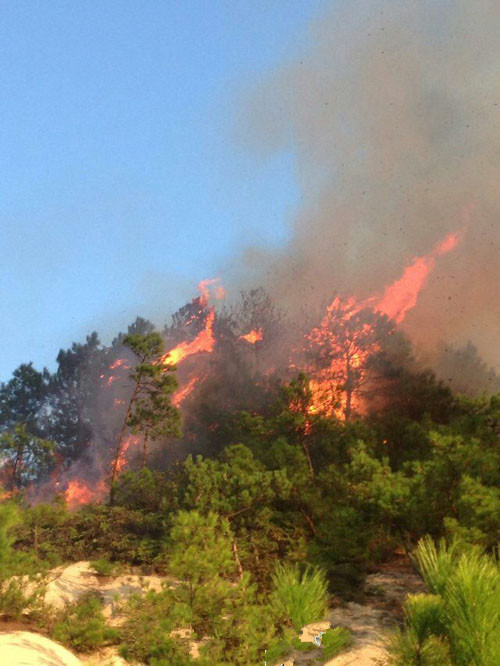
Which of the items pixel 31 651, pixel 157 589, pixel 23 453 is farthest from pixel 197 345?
pixel 31 651

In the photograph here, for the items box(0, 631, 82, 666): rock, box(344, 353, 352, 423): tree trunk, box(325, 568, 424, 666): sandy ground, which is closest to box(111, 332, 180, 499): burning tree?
box(344, 353, 352, 423): tree trunk

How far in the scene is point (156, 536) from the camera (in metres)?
24.1

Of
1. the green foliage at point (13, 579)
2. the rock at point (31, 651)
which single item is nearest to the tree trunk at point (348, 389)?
the green foliage at point (13, 579)

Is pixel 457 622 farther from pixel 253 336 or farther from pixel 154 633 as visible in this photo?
pixel 253 336

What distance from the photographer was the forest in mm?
10336

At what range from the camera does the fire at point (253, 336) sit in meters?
49.6

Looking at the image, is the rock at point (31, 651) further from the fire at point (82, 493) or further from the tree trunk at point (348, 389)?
the fire at point (82, 493)

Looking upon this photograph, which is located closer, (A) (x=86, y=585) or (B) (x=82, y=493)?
(A) (x=86, y=585)

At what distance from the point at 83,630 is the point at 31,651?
2.82 m

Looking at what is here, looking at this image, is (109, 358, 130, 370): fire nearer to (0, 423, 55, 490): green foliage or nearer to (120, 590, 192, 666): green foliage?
(0, 423, 55, 490): green foliage

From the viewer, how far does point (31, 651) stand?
1283cm

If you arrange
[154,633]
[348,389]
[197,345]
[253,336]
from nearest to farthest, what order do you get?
1. [154,633]
2. [348,389]
3. [253,336]
4. [197,345]

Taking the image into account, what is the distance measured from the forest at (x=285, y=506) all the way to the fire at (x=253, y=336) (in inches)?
10.4

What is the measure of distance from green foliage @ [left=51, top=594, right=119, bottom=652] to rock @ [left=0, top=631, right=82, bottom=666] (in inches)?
21.2
